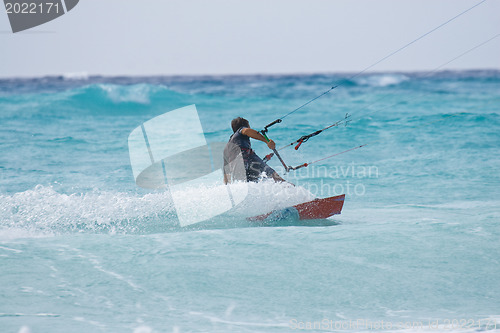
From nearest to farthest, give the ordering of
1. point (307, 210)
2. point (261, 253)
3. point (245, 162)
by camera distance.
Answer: point (261, 253)
point (307, 210)
point (245, 162)

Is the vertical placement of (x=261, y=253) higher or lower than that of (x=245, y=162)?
lower

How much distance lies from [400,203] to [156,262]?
549 centimetres

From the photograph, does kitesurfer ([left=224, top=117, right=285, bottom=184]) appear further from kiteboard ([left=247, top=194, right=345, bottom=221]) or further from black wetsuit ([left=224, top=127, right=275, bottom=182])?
kiteboard ([left=247, top=194, right=345, bottom=221])

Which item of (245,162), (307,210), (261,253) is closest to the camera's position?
(261,253)

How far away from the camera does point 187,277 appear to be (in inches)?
235

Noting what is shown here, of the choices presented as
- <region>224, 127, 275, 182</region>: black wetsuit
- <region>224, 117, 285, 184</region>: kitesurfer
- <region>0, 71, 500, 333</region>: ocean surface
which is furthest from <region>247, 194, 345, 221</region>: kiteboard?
<region>224, 127, 275, 182</region>: black wetsuit

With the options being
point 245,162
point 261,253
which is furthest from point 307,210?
point 261,253

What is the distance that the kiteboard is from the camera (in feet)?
26.7

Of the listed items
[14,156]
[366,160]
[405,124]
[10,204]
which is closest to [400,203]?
[366,160]

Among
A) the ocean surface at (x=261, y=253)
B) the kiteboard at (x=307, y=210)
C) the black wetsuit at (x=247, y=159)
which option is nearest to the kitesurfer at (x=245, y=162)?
the black wetsuit at (x=247, y=159)

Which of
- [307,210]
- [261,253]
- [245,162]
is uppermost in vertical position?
[245,162]

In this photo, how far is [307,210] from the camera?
8.19 meters

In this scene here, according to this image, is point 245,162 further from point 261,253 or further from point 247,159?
point 261,253

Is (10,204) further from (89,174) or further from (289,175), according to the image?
(289,175)
